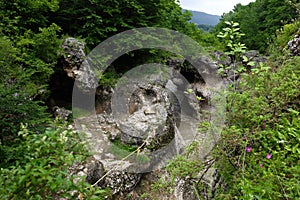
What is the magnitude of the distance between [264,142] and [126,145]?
536 centimetres

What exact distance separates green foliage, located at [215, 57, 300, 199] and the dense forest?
0.04ft

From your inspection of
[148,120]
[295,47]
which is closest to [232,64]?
[295,47]

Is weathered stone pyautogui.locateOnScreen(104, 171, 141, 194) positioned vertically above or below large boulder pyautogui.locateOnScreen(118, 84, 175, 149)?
below

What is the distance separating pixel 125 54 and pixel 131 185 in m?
5.59

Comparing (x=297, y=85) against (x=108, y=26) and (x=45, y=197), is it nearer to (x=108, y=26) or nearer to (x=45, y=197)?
(x=45, y=197)

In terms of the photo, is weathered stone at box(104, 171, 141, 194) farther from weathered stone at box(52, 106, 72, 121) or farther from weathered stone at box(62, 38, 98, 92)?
weathered stone at box(62, 38, 98, 92)

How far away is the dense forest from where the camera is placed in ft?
4.81

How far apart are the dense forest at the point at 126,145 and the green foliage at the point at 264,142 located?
1 centimetres

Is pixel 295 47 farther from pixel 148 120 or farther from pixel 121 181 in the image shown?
pixel 121 181

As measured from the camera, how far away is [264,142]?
99.1 inches

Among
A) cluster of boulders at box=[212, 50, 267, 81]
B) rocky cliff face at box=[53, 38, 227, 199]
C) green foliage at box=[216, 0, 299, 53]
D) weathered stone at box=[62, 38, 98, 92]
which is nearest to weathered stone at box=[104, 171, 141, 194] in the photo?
rocky cliff face at box=[53, 38, 227, 199]

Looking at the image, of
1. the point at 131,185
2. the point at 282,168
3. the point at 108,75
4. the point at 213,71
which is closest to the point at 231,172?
the point at 282,168

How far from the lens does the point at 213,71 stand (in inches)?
535

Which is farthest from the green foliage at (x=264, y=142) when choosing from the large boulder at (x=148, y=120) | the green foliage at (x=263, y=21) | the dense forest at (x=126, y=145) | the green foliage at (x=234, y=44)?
the green foliage at (x=263, y=21)
